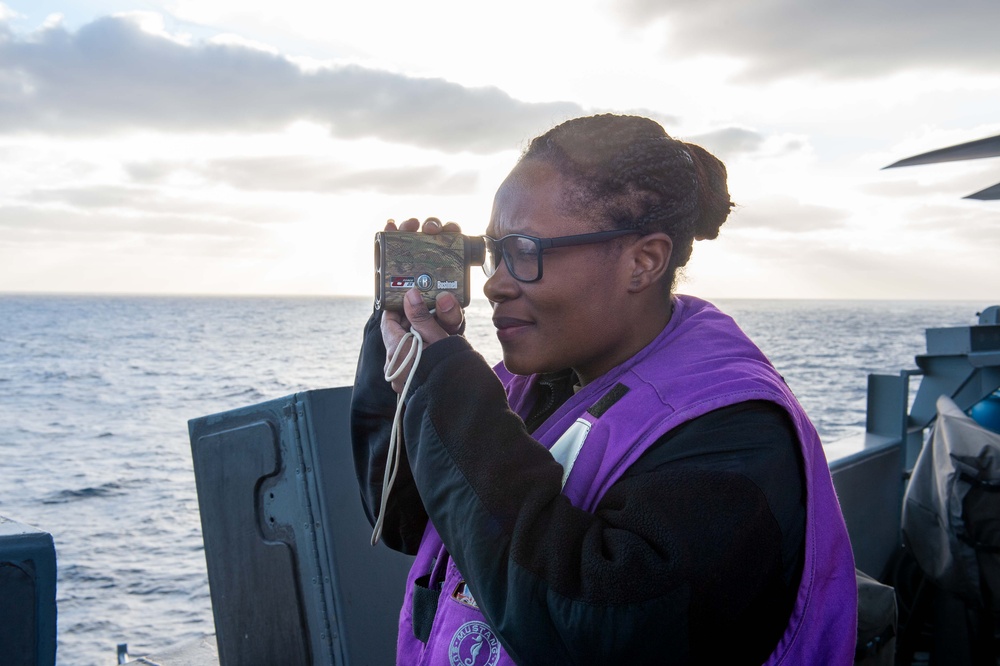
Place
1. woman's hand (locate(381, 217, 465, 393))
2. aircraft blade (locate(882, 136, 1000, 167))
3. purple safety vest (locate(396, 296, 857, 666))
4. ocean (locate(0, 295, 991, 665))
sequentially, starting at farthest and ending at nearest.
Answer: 1. ocean (locate(0, 295, 991, 665))
2. aircraft blade (locate(882, 136, 1000, 167))
3. woman's hand (locate(381, 217, 465, 393))
4. purple safety vest (locate(396, 296, 857, 666))

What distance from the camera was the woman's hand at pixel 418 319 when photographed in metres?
1.43

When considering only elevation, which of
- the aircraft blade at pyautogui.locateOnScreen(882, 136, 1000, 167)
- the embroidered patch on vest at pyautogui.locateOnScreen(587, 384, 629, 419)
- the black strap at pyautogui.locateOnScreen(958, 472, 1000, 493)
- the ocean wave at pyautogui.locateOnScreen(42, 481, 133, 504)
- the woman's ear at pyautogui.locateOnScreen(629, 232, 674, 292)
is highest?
the aircraft blade at pyautogui.locateOnScreen(882, 136, 1000, 167)

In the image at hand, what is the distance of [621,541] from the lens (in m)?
1.08

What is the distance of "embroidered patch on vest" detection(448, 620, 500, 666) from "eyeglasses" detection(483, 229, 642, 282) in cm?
57

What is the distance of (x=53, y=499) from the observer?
43.0 feet

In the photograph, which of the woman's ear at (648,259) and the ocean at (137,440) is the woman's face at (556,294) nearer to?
the woman's ear at (648,259)

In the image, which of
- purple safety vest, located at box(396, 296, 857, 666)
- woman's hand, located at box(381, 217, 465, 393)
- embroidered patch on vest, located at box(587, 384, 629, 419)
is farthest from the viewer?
woman's hand, located at box(381, 217, 465, 393)

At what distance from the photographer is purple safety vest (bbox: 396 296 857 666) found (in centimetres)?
119

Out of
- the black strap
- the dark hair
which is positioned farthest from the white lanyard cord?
the black strap

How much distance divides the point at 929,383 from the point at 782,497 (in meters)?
4.41

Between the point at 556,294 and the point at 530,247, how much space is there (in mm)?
90

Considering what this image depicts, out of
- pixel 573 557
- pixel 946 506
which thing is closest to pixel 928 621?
pixel 946 506

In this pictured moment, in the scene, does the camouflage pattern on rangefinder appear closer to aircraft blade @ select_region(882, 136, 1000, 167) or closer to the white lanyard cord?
the white lanyard cord

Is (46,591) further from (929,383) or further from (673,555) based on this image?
(929,383)
